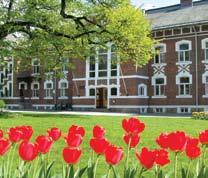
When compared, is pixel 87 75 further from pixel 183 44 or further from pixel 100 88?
pixel 183 44

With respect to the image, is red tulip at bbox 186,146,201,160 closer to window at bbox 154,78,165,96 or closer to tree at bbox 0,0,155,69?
tree at bbox 0,0,155,69

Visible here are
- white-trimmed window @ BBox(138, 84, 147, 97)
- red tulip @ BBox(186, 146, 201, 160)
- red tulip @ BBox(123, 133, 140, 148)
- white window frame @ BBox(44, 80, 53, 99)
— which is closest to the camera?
red tulip @ BBox(186, 146, 201, 160)

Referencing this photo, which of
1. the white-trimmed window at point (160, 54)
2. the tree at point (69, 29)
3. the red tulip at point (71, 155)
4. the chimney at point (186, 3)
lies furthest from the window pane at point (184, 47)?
the red tulip at point (71, 155)

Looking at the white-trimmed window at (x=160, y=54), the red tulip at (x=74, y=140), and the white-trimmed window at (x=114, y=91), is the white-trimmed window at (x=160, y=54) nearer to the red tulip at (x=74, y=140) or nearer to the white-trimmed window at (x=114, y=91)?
the white-trimmed window at (x=114, y=91)

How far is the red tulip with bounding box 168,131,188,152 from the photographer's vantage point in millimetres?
3047

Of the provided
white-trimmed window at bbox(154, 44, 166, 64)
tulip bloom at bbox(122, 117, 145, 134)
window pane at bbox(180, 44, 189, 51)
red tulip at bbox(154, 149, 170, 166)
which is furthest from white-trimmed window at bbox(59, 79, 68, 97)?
red tulip at bbox(154, 149, 170, 166)

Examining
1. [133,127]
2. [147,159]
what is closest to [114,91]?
[133,127]

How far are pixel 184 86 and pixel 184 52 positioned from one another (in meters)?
2.83

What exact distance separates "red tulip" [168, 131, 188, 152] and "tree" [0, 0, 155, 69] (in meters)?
22.3

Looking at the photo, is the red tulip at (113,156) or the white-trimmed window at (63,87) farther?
the white-trimmed window at (63,87)

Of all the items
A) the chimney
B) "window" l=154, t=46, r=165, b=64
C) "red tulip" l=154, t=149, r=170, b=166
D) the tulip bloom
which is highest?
the chimney

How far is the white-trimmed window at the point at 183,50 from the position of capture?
37.6 m

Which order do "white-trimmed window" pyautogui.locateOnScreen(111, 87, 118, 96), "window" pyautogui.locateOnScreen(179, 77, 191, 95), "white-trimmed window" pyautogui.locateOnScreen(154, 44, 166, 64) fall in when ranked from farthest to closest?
"white-trimmed window" pyautogui.locateOnScreen(111, 87, 118, 96) < "white-trimmed window" pyautogui.locateOnScreen(154, 44, 166, 64) < "window" pyautogui.locateOnScreen(179, 77, 191, 95)

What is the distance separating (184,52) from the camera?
3791 cm
